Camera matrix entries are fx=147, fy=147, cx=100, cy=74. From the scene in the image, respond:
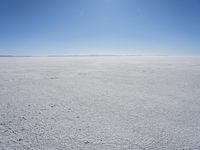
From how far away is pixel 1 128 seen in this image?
352 cm

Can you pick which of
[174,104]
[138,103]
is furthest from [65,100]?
[174,104]

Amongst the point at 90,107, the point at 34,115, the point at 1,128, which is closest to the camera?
the point at 1,128

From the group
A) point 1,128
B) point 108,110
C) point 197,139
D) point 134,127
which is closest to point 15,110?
point 1,128

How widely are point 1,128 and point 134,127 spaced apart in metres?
3.22

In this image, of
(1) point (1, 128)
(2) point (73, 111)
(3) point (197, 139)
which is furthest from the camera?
(2) point (73, 111)

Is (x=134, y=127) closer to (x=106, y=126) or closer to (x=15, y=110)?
(x=106, y=126)

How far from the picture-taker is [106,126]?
12.1 ft

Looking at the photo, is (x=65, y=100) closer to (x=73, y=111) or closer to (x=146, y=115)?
(x=73, y=111)

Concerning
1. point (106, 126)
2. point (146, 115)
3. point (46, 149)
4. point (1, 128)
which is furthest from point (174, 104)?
point (1, 128)

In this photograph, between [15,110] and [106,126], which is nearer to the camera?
[106,126]

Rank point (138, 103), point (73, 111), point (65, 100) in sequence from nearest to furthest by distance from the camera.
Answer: point (73, 111)
point (138, 103)
point (65, 100)

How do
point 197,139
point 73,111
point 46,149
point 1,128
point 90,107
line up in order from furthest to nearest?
1. point 90,107
2. point 73,111
3. point 1,128
4. point 197,139
5. point 46,149

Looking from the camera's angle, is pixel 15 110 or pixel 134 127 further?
pixel 15 110

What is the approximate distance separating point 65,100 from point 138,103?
281cm
